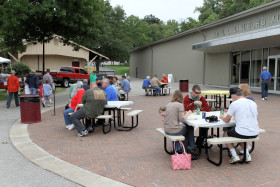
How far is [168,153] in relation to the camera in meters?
5.54

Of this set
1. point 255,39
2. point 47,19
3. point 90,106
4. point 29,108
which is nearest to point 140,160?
point 90,106

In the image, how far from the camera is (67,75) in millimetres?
25453

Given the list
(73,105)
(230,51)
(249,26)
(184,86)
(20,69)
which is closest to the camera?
(73,105)

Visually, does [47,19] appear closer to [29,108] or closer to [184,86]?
[29,108]

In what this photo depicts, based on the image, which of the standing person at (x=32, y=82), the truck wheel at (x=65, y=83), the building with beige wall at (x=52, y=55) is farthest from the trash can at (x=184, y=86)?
the building with beige wall at (x=52, y=55)

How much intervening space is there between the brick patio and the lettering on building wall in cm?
1112

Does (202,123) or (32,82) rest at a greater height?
(32,82)

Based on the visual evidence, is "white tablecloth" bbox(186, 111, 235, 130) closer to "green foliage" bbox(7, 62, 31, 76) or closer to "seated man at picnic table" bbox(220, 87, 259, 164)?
"seated man at picnic table" bbox(220, 87, 259, 164)

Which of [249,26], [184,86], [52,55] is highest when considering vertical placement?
[249,26]

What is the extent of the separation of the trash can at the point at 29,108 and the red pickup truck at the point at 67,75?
16640 millimetres

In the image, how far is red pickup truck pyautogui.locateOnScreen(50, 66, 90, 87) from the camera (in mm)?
24938

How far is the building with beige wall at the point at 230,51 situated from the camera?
16906 mm

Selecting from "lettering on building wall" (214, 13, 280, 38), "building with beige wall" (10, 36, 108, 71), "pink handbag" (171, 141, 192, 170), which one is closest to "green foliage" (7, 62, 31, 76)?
"building with beige wall" (10, 36, 108, 71)

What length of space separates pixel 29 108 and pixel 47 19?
8.46 m
